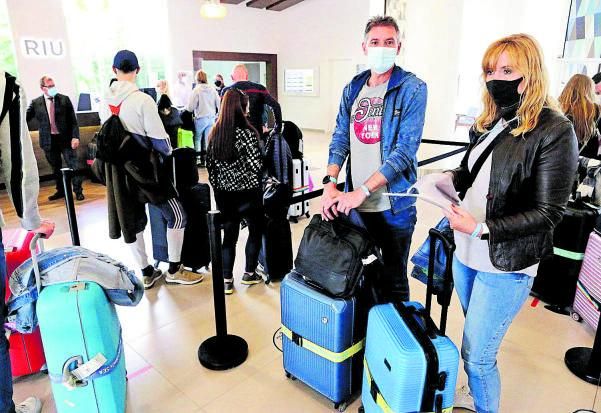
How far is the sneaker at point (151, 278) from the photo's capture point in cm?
326

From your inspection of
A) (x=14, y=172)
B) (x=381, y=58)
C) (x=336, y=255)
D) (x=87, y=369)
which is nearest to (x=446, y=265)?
(x=336, y=255)

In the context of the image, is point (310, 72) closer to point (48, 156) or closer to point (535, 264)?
point (48, 156)

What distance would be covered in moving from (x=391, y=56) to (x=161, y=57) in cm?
1073

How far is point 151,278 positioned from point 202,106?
516 cm

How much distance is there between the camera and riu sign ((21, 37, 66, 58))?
799 cm

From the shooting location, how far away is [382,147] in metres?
1.93

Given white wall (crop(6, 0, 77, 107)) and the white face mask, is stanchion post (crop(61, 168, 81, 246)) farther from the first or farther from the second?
white wall (crop(6, 0, 77, 107))

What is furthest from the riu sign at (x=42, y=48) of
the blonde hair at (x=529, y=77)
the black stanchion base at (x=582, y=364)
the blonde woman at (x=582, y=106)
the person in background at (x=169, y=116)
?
the black stanchion base at (x=582, y=364)

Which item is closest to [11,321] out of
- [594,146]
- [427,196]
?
[427,196]

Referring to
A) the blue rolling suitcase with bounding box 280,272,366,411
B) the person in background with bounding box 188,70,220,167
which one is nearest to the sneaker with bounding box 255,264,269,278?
the blue rolling suitcase with bounding box 280,272,366,411

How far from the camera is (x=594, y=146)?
3480 mm

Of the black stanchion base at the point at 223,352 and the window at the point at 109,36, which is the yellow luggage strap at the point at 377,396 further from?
the window at the point at 109,36

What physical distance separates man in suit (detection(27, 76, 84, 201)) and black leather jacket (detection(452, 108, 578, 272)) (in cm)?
568

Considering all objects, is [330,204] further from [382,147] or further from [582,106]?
[582,106]
